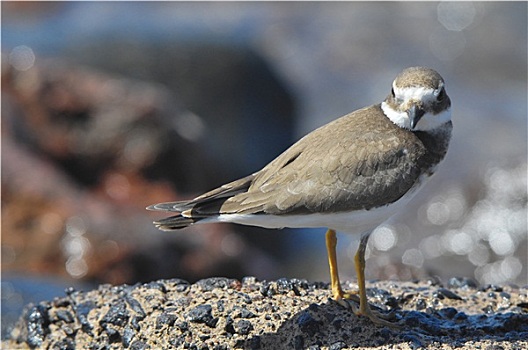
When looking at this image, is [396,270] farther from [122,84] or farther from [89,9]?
[89,9]

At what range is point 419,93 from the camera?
759 cm

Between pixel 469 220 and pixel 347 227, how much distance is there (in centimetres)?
782

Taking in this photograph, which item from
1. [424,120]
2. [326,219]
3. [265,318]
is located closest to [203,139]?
[265,318]

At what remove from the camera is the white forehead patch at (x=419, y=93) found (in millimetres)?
7582

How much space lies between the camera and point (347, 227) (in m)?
7.55

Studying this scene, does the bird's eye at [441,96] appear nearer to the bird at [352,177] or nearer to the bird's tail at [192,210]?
the bird at [352,177]

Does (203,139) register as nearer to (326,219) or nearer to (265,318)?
(265,318)

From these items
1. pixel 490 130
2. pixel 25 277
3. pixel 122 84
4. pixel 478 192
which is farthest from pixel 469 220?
pixel 25 277

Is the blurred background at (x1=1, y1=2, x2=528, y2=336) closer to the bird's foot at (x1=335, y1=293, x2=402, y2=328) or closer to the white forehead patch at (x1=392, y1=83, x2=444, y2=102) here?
the bird's foot at (x1=335, y1=293, x2=402, y2=328)

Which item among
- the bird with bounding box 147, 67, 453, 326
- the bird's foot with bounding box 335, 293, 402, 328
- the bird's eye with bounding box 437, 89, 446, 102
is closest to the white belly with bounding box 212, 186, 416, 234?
the bird with bounding box 147, 67, 453, 326

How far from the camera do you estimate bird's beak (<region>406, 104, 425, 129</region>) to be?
24.7 ft

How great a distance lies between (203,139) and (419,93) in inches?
320

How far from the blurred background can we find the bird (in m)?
4.02

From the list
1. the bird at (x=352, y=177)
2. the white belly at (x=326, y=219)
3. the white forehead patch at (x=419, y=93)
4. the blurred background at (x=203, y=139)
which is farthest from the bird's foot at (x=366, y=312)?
the blurred background at (x=203, y=139)
